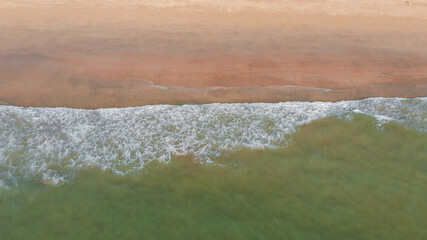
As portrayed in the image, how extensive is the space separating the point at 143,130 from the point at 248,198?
10.3ft

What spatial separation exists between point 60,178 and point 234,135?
3.99m

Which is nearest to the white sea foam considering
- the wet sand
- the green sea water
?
the green sea water

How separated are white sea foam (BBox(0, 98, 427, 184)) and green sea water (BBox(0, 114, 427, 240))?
0.97 feet

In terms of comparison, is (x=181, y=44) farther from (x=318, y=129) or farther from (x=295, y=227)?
(x=295, y=227)

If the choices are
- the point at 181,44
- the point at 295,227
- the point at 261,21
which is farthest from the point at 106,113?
the point at 261,21

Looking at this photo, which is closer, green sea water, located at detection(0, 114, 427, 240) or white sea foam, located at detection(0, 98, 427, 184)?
green sea water, located at detection(0, 114, 427, 240)

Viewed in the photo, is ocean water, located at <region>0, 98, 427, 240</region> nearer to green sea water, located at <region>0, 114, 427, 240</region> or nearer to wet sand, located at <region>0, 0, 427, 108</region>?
green sea water, located at <region>0, 114, 427, 240</region>

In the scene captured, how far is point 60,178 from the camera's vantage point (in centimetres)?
611

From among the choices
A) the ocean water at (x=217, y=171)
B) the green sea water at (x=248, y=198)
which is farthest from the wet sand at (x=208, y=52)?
the green sea water at (x=248, y=198)

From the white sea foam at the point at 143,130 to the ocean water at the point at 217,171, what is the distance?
1.1 inches

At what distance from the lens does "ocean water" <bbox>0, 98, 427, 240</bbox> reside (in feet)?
17.4

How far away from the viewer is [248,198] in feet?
19.0

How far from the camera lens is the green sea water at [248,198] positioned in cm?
523

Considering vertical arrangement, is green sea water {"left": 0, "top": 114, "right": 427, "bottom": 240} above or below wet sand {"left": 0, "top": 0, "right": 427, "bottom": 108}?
below
